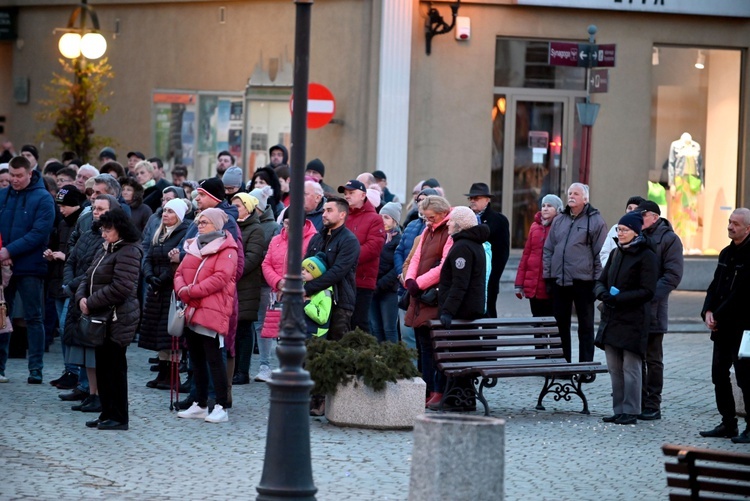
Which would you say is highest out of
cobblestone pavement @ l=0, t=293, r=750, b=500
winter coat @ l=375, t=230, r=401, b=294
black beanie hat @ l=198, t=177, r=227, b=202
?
black beanie hat @ l=198, t=177, r=227, b=202

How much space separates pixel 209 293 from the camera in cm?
1144

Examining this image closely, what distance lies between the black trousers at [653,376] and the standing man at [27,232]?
5.80 meters

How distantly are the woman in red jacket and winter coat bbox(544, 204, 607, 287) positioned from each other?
4322mm

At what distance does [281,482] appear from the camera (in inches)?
317

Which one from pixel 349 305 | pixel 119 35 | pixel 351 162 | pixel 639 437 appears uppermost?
pixel 119 35

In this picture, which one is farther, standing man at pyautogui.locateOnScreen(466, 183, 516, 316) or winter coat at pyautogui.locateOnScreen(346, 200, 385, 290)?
standing man at pyautogui.locateOnScreen(466, 183, 516, 316)

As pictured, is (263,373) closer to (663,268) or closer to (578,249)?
(578,249)

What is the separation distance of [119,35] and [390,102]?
6.76m

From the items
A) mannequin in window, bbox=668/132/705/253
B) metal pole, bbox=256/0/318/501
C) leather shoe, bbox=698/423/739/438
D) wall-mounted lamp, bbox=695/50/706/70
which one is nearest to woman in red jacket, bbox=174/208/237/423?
metal pole, bbox=256/0/318/501

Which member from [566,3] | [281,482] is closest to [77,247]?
[281,482]

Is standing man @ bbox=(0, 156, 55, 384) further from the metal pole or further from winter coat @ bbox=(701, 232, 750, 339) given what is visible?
winter coat @ bbox=(701, 232, 750, 339)

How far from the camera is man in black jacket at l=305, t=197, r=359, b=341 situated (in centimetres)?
1231

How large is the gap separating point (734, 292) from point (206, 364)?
14.8 ft

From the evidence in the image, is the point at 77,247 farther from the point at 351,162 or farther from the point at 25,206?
the point at 351,162
